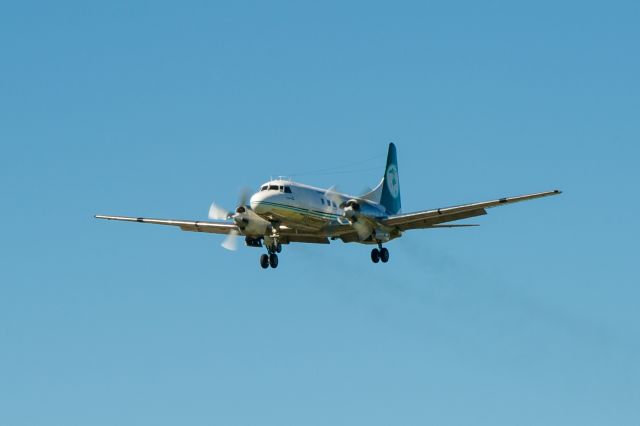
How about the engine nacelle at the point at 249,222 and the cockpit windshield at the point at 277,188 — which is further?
the engine nacelle at the point at 249,222

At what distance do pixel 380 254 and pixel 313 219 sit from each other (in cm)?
471

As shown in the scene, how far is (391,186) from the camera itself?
65875 millimetres

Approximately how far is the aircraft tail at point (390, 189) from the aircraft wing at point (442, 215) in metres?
3.10

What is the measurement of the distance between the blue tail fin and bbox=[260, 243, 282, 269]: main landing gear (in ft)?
27.2

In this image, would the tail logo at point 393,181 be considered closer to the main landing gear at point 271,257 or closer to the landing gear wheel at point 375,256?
the landing gear wheel at point 375,256

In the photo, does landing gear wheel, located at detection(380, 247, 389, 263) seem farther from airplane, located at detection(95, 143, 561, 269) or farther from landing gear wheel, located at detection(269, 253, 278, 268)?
landing gear wheel, located at detection(269, 253, 278, 268)

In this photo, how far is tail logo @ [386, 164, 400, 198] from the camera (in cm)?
6575

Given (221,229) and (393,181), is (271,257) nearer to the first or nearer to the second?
(221,229)

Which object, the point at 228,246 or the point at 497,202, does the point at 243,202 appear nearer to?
the point at 228,246

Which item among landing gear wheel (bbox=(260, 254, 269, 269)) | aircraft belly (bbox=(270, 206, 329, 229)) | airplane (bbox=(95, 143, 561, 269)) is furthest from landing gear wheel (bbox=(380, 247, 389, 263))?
landing gear wheel (bbox=(260, 254, 269, 269))

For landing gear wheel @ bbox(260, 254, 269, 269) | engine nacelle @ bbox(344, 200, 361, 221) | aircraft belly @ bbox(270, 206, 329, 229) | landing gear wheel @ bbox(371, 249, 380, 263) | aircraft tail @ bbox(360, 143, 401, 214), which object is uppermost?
aircraft tail @ bbox(360, 143, 401, 214)

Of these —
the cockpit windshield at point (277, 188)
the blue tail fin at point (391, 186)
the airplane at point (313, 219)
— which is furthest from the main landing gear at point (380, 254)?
the cockpit windshield at point (277, 188)

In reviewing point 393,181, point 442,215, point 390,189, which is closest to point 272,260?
point 442,215

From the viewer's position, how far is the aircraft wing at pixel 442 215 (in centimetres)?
5481
